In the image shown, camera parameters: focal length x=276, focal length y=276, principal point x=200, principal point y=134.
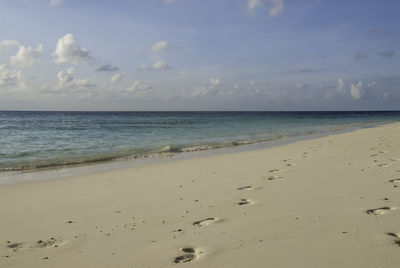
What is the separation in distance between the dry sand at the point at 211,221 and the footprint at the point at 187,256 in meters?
0.01

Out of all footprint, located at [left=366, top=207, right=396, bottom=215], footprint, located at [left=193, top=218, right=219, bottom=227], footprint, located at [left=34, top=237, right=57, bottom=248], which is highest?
footprint, located at [left=366, top=207, right=396, bottom=215]

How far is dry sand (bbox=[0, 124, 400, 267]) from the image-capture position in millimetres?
3111

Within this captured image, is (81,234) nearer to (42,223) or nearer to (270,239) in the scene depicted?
(42,223)

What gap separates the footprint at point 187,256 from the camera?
306 centimetres

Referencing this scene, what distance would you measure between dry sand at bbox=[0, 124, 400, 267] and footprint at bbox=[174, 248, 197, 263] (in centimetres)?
1

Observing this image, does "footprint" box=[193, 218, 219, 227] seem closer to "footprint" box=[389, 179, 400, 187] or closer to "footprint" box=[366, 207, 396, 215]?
"footprint" box=[366, 207, 396, 215]

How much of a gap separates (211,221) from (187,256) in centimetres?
107

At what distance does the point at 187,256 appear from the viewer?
315 cm

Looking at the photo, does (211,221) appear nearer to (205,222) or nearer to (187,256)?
(205,222)

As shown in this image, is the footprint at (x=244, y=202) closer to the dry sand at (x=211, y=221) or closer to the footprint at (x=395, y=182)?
the dry sand at (x=211, y=221)

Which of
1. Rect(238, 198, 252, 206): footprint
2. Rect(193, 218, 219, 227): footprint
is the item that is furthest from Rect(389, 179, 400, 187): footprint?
Rect(193, 218, 219, 227): footprint

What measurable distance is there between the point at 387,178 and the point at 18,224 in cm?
730

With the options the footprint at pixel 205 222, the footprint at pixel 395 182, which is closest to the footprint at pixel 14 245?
the footprint at pixel 205 222

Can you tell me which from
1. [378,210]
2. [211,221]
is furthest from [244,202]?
[378,210]
